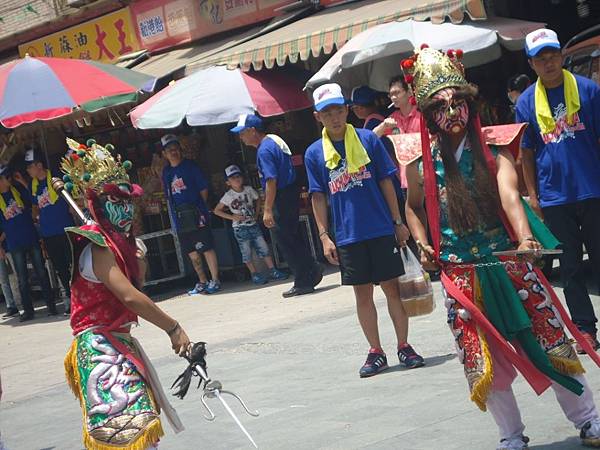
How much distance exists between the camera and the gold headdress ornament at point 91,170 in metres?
5.35

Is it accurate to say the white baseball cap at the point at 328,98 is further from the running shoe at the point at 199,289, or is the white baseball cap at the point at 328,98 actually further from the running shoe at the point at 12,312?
the running shoe at the point at 12,312

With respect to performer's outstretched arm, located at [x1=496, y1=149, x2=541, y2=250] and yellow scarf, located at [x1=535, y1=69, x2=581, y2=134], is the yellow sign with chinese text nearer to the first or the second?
yellow scarf, located at [x1=535, y1=69, x2=581, y2=134]

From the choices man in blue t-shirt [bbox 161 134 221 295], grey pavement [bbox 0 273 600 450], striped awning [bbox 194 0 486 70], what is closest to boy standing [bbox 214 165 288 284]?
man in blue t-shirt [bbox 161 134 221 295]

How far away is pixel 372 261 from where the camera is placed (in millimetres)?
7918

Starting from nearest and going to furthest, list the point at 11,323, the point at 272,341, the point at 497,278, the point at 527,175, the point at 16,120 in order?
the point at 497,278, the point at 527,175, the point at 272,341, the point at 16,120, the point at 11,323

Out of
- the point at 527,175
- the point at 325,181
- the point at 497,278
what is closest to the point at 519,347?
the point at 497,278

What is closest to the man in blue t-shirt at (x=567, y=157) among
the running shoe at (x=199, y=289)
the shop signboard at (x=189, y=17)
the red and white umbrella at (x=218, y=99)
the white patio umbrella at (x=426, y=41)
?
the white patio umbrella at (x=426, y=41)

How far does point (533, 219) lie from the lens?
530 cm

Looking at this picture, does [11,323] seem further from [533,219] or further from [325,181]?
[533,219]

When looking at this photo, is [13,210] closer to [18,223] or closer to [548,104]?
[18,223]

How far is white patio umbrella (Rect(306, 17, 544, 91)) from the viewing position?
11359 mm

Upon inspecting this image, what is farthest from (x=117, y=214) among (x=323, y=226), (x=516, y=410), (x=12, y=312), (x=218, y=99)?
(x=12, y=312)

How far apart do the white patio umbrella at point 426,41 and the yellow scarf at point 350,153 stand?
11.6 ft

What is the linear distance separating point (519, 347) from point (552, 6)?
10995mm
